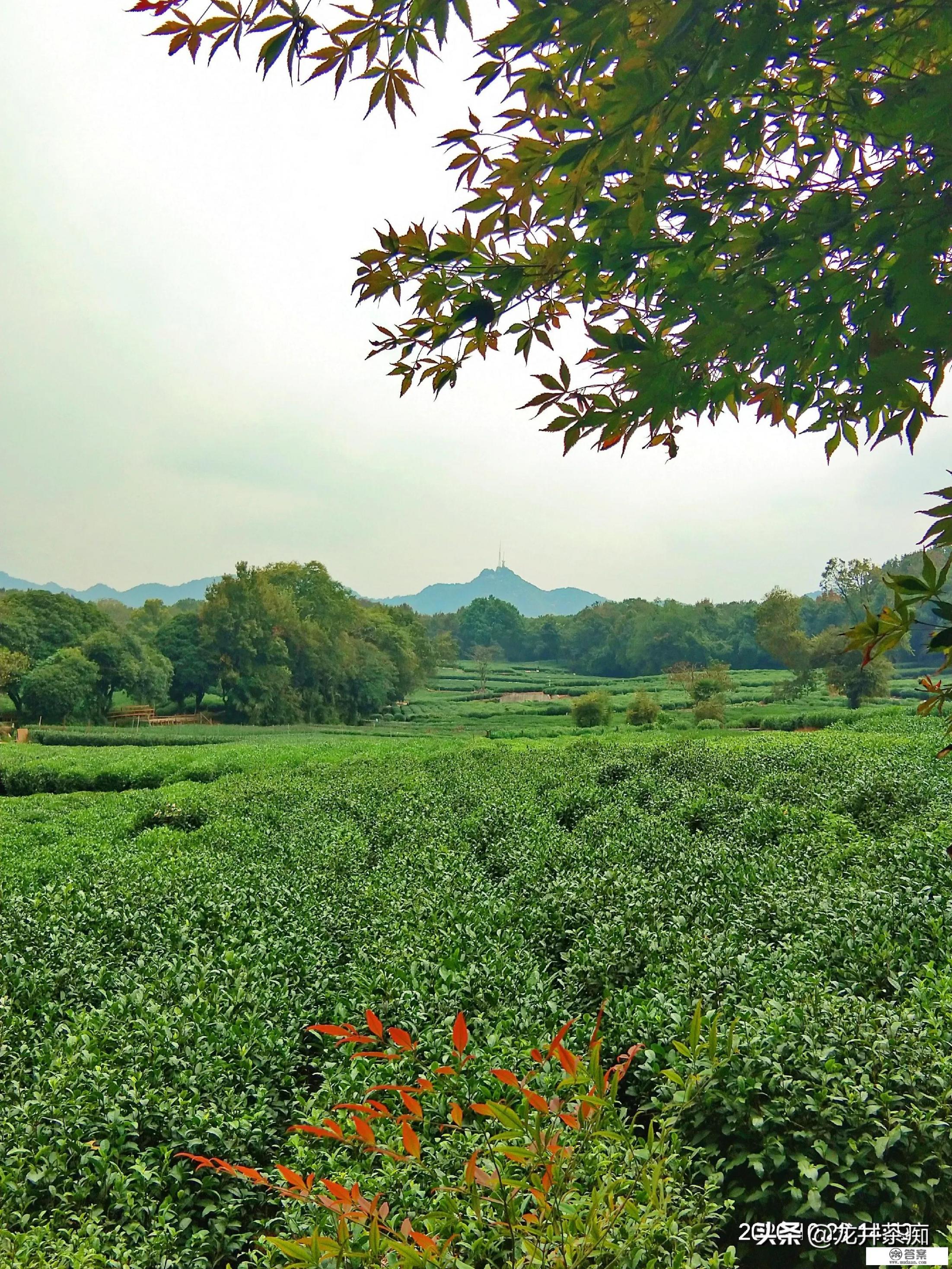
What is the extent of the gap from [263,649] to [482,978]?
4130 cm

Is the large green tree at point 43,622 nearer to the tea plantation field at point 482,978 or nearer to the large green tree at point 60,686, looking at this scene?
the large green tree at point 60,686

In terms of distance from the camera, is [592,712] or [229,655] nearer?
[592,712]

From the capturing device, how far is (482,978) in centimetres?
347

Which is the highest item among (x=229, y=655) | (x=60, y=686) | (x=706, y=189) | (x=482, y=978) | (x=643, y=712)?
(x=706, y=189)

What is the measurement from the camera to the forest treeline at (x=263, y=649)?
36719 millimetres

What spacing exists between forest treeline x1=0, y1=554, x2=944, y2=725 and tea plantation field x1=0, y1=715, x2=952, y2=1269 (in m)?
27.5

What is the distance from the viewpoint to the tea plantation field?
2.19 metres

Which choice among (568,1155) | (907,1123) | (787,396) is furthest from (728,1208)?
(787,396)

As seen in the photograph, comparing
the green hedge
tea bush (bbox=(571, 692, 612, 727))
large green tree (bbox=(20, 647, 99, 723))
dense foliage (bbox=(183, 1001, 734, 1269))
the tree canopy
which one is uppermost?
the tree canopy

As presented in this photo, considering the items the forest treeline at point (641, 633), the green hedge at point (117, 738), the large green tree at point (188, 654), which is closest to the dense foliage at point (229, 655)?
the large green tree at point (188, 654)

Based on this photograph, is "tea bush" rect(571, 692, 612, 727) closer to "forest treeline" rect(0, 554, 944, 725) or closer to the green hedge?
"forest treeline" rect(0, 554, 944, 725)

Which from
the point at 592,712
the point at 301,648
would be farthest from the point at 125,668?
the point at 592,712

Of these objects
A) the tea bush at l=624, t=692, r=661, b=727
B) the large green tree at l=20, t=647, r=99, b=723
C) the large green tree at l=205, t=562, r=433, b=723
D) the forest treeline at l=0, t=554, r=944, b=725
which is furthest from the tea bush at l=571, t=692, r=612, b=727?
the large green tree at l=20, t=647, r=99, b=723

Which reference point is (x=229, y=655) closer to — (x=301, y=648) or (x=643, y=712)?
(x=301, y=648)
